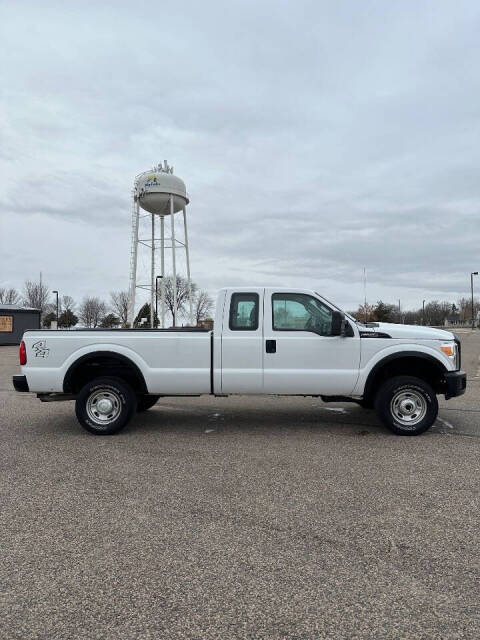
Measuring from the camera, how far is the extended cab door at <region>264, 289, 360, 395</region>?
259 inches

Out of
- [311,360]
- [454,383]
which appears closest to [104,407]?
[311,360]

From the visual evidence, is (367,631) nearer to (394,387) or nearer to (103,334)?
(394,387)

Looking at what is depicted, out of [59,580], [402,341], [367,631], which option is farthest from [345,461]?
[59,580]

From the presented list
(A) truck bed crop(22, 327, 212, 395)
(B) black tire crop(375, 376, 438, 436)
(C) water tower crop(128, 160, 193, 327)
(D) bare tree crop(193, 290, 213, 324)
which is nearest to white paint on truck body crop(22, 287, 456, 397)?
(A) truck bed crop(22, 327, 212, 395)

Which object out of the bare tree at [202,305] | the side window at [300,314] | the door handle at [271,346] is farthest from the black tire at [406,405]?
the bare tree at [202,305]

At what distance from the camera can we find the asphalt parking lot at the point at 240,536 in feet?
8.52

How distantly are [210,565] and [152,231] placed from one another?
33143 mm

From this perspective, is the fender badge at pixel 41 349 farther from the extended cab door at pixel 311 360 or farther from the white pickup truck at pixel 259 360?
the extended cab door at pixel 311 360

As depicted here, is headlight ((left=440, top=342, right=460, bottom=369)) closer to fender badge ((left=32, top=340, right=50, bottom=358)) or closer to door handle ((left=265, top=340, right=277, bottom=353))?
door handle ((left=265, top=340, right=277, bottom=353))

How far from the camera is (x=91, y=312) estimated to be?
87.0 meters

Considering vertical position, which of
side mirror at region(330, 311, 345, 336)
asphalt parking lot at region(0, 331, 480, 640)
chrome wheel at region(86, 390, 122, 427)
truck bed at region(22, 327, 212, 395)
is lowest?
asphalt parking lot at region(0, 331, 480, 640)

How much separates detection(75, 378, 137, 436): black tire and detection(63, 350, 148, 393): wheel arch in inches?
8.7

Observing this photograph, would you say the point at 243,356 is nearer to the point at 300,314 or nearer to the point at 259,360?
the point at 259,360

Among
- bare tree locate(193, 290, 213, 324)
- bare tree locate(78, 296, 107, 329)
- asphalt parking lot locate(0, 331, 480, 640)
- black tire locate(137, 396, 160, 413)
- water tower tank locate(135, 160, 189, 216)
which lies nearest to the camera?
asphalt parking lot locate(0, 331, 480, 640)
